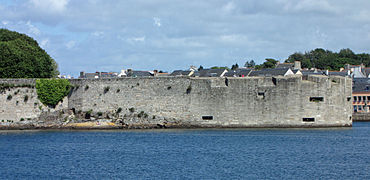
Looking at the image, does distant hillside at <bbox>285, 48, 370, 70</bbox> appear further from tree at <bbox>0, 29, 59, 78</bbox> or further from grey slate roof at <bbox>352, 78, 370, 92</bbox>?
tree at <bbox>0, 29, 59, 78</bbox>

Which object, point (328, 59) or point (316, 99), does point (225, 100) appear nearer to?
point (316, 99)

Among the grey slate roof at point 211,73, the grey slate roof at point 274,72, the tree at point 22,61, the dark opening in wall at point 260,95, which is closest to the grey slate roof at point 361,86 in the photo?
the grey slate roof at point 274,72

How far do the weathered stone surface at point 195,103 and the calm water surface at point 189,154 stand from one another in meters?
1.56

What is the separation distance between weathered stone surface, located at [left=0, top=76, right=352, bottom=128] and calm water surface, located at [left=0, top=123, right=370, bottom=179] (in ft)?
5.13

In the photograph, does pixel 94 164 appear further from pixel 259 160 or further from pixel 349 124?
pixel 349 124

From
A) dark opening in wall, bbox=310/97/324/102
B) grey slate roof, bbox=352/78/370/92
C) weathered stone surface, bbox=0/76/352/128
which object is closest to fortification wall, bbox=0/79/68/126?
weathered stone surface, bbox=0/76/352/128

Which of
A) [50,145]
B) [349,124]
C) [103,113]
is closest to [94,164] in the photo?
[50,145]

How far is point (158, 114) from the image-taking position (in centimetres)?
4031

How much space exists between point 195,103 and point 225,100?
7.73ft

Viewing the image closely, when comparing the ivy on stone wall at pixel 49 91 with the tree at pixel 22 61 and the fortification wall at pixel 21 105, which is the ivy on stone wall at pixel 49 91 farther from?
the tree at pixel 22 61

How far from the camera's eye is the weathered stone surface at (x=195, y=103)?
3759 cm

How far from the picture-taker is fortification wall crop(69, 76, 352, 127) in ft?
123

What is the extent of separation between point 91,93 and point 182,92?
777 centimetres

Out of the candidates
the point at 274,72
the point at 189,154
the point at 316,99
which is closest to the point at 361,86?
the point at 274,72
